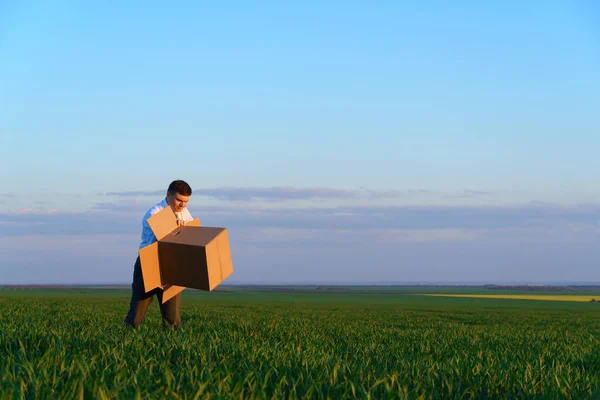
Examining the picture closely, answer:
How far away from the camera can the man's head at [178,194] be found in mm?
9156

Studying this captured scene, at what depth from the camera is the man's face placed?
916 centimetres

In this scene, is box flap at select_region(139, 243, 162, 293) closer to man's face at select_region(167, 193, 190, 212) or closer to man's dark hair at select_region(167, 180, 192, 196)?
man's face at select_region(167, 193, 190, 212)

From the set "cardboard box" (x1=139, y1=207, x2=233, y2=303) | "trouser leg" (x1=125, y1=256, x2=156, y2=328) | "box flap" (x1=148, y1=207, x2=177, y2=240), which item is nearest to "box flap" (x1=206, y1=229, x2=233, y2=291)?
"cardboard box" (x1=139, y1=207, x2=233, y2=303)

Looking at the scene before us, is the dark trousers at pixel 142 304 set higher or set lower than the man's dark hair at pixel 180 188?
lower

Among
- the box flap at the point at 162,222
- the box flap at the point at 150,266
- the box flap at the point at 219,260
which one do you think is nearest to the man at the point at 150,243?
the box flap at the point at 162,222

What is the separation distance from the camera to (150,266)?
28.9 ft

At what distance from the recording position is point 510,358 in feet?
28.0

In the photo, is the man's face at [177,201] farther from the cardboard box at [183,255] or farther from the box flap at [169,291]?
the box flap at [169,291]

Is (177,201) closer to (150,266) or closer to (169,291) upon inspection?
(150,266)

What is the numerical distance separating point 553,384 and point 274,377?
7.62 feet

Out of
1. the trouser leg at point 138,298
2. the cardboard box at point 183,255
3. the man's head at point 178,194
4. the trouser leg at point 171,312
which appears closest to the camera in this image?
the cardboard box at point 183,255

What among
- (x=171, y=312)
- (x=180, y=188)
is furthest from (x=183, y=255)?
(x=171, y=312)

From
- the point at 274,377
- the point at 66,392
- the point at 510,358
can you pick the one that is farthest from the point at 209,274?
the point at 66,392

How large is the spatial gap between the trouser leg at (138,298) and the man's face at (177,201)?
93 centimetres
